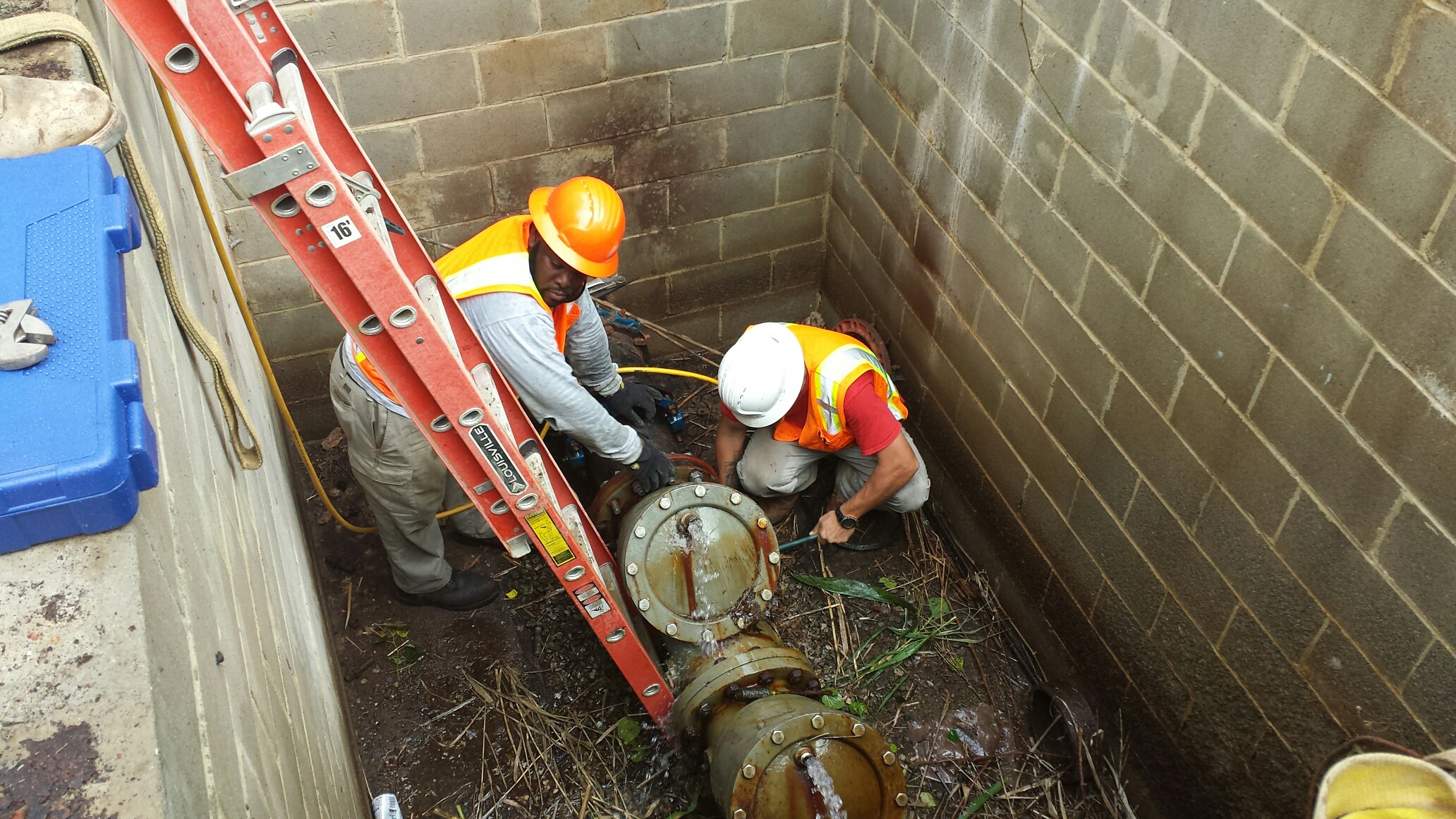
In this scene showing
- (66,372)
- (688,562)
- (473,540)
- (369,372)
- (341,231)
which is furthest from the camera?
(473,540)

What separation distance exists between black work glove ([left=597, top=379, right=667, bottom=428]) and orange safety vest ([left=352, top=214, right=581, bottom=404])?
25.8 inches

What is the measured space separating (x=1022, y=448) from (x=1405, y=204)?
2032 millimetres

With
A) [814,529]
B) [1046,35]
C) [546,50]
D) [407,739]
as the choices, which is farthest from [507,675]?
[1046,35]

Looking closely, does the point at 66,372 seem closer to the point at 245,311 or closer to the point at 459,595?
the point at 245,311

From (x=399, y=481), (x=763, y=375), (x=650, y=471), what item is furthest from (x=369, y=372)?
(x=763, y=375)

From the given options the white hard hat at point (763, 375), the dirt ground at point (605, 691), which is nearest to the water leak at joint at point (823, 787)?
the dirt ground at point (605, 691)

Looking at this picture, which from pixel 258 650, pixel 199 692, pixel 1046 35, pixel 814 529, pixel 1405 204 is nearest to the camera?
pixel 199 692

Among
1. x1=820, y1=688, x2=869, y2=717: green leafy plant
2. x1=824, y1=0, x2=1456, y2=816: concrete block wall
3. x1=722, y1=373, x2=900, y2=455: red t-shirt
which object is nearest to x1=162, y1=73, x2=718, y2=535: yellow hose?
x1=722, y1=373, x2=900, y2=455: red t-shirt

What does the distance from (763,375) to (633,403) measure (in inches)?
30.2

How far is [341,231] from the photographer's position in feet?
7.29

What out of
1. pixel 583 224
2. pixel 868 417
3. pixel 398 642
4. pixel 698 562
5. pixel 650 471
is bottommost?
pixel 398 642

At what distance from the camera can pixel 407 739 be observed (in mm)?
4203

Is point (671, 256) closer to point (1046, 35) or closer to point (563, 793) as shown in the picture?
point (1046, 35)

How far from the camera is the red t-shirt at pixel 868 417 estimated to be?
13.7 feet
